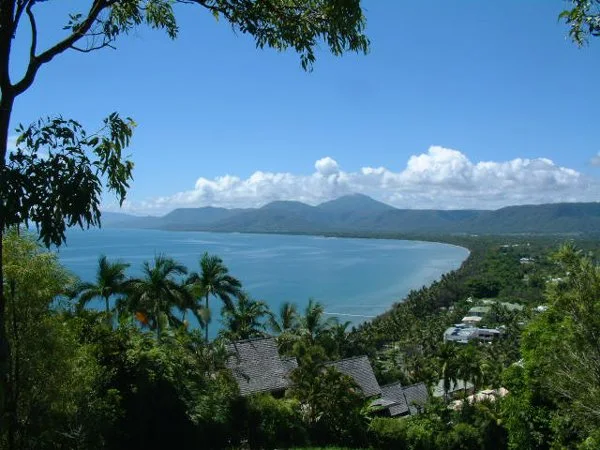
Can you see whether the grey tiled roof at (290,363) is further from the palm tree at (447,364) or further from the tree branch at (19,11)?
the tree branch at (19,11)

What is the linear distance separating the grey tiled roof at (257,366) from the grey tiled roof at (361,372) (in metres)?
2.73

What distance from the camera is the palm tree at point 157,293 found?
16328mm

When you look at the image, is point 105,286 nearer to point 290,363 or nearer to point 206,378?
point 206,378

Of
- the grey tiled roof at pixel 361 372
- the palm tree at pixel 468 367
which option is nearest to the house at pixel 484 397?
the palm tree at pixel 468 367

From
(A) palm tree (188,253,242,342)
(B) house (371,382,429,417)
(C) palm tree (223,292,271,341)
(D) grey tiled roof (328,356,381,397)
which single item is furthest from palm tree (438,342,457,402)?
(A) palm tree (188,253,242,342)

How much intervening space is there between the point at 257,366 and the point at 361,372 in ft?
15.9

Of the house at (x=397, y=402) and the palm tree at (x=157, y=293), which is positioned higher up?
the palm tree at (x=157, y=293)

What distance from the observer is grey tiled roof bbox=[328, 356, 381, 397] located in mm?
20266

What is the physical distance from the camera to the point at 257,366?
58.0 feet

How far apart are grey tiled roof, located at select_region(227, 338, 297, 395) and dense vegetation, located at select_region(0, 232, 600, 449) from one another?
3.86ft

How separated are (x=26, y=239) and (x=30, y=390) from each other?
1.62 metres

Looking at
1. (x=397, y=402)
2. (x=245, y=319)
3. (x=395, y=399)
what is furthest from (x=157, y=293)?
(x=395, y=399)

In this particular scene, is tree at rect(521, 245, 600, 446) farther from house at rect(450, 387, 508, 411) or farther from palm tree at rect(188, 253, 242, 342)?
palm tree at rect(188, 253, 242, 342)

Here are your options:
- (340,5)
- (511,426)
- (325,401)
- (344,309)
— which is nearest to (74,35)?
(340,5)
